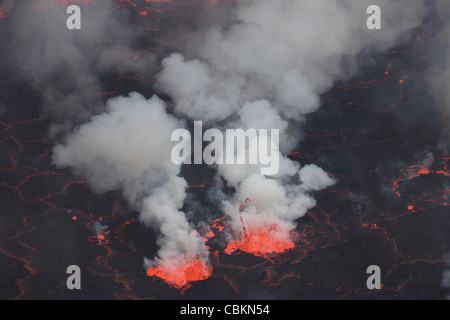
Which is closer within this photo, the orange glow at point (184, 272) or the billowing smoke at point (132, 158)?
the orange glow at point (184, 272)

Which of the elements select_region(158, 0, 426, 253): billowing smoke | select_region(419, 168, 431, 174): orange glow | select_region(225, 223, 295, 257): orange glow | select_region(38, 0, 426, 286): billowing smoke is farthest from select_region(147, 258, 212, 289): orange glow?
select_region(419, 168, 431, 174): orange glow

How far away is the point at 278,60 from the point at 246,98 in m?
1.32

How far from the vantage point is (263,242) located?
1016 centimetres

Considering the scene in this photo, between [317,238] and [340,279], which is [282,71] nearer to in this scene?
[317,238]

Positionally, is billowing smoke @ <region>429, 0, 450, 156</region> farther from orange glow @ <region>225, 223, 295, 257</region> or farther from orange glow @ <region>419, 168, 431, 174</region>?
orange glow @ <region>225, 223, 295, 257</region>

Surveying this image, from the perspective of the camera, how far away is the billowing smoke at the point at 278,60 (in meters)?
11.9

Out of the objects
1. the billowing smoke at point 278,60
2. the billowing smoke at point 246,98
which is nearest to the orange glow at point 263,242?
the billowing smoke at point 246,98

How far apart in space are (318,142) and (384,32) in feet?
11.4

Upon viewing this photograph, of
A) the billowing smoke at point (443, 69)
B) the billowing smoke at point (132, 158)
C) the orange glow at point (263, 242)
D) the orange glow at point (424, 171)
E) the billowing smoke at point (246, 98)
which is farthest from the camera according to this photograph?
the billowing smoke at point (443, 69)

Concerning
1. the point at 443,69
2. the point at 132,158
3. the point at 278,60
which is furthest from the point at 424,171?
the point at 132,158

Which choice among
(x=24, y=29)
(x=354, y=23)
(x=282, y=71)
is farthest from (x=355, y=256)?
(x=24, y=29)

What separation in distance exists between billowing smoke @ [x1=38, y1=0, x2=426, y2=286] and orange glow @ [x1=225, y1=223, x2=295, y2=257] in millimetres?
145

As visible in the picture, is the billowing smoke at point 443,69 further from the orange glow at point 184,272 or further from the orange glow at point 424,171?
the orange glow at point 184,272

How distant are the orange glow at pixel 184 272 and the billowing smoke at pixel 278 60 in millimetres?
3664
